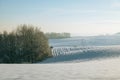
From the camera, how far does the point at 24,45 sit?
57156 mm

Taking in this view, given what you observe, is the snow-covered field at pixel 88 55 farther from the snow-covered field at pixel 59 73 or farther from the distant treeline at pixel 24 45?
the snow-covered field at pixel 59 73

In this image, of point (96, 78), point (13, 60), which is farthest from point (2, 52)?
point (96, 78)

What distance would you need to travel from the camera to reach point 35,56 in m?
56.5

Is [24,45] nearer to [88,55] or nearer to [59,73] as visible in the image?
[88,55]

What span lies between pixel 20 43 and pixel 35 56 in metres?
3.91

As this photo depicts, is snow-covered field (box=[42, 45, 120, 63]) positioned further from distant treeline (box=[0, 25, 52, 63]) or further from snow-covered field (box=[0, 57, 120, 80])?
snow-covered field (box=[0, 57, 120, 80])

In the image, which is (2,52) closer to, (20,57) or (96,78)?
(20,57)

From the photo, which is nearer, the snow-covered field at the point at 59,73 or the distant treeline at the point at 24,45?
the snow-covered field at the point at 59,73

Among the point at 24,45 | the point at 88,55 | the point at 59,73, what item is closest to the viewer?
the point at 59,73

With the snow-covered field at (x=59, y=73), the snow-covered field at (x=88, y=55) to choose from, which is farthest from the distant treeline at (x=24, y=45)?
the snow-covered field at (x=59, y=73)

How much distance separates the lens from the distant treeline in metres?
55.5

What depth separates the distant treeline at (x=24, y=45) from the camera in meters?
55.5

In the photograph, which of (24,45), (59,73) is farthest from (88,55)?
(59,73)

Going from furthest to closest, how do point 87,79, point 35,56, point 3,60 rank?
point 35,56, point 3,60, point 87,79
